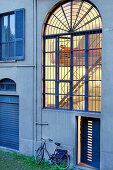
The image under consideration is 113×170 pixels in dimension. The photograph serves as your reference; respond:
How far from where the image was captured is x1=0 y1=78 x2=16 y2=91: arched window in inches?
392

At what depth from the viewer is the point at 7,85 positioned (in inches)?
400

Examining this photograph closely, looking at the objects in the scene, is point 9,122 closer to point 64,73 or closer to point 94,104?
point 64,73

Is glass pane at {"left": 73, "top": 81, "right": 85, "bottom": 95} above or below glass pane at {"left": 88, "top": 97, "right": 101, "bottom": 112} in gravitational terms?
above

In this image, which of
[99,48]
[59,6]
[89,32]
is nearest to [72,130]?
[99,48]

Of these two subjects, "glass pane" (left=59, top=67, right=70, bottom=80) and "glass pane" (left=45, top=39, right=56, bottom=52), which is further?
"glass pane" (left=45, top=39, right=56, bottom=52)

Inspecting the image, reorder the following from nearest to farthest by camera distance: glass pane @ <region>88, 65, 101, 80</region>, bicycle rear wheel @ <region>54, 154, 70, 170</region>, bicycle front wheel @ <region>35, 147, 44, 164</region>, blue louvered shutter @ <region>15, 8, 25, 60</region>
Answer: glass pane @ <region>88, 65, 101, 80</region>
bicycle rear wheel @ <region>54, 154, 70, 170</region>
bicycle front wheel @ <region>35, 147, 44, 164</region>
blue louvered shutter @ <region>15, 8, 25, 60</region>

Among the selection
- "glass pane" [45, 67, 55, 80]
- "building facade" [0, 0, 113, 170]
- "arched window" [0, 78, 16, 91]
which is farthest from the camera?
"arched window" [0, 78, 16, 91]

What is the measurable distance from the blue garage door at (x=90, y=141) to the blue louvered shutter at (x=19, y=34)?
4239 mm

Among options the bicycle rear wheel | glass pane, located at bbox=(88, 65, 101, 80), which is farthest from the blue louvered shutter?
the bicycle rear wheel

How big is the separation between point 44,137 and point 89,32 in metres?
4.92

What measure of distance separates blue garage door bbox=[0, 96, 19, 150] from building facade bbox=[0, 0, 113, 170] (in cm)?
5

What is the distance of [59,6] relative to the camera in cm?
877

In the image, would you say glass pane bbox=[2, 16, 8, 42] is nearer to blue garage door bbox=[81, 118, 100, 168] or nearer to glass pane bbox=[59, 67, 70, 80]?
glass pane bbox=[59, 67, 70, 80]

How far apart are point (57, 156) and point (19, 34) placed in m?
5.80
